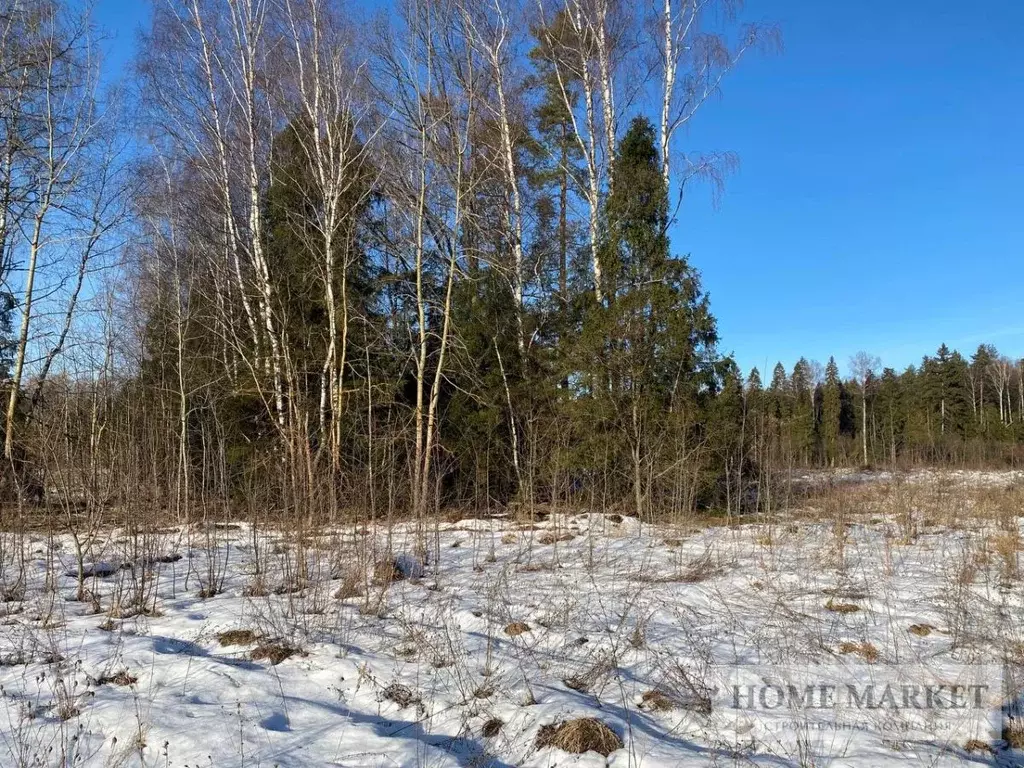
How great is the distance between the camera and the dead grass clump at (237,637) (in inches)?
167

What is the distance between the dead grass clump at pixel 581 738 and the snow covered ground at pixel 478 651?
39 mm

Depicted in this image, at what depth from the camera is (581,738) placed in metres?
2.92

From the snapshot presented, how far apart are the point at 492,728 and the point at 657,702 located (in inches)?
36.3

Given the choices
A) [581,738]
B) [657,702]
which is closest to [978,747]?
[657,702]

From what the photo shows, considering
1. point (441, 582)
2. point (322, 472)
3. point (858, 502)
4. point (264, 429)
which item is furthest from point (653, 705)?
point (264, 429)

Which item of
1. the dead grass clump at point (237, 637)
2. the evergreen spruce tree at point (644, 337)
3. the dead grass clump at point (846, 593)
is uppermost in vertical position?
the evergreen spruce tree at point (644, 337)

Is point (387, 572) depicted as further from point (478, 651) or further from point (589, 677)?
point (589, 677)

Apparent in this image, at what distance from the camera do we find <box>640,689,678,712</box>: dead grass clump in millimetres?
3346

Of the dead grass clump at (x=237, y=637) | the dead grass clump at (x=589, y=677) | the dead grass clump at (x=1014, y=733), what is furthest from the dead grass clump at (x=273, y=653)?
the dead grass clump at (x=1014, y=733)

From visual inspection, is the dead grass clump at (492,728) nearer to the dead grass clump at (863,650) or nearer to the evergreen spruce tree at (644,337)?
the dead grass clump at (863,650)

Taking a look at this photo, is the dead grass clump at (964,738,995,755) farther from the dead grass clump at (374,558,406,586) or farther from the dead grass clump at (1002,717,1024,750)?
the dead grass clump at (374,558,406,586)

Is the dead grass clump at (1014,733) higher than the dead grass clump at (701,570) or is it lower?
lower

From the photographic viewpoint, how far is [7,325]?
13602mm

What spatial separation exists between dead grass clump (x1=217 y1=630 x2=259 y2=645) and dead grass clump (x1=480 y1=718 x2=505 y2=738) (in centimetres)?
194
